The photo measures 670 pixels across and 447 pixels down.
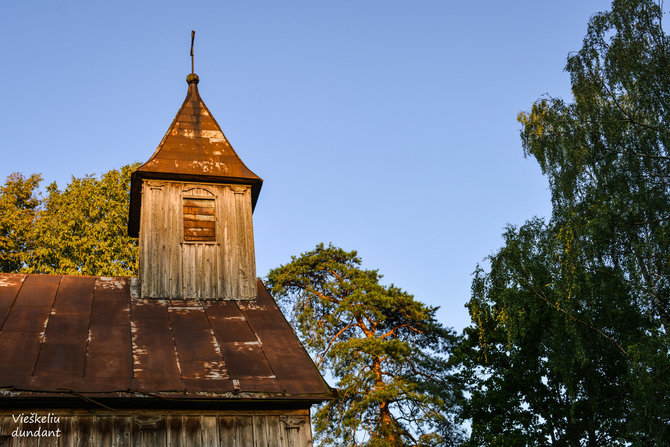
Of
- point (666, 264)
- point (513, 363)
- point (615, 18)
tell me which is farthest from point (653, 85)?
point (513, 363)

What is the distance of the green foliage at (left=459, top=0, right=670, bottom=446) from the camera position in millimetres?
16172

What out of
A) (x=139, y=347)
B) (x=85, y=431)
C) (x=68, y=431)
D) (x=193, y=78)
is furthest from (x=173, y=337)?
(x=193, y=78)

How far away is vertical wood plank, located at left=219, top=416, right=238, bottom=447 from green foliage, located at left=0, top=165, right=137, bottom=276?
51.4 ft

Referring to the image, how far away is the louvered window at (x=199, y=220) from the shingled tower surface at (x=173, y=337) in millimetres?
22

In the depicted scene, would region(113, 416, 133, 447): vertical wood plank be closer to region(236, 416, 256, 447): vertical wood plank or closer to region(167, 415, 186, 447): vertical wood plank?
region(167, 415, 186, 447): vertical wood plank

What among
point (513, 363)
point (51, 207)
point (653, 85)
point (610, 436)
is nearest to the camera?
point (653, 85)

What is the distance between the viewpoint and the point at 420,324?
26656 millimetres

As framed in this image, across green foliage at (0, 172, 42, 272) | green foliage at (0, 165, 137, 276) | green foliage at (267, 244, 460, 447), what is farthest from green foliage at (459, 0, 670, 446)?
green foliage at (0, 172, 42, 272)

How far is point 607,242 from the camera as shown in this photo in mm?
16969

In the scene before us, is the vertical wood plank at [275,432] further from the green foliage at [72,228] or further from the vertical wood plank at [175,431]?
the green foliage at [72,228]

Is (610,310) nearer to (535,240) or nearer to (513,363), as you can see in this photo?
(535,240)

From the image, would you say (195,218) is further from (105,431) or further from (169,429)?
(105,431)

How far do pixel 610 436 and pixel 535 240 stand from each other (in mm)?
8711

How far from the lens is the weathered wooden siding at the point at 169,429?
9266 mm
